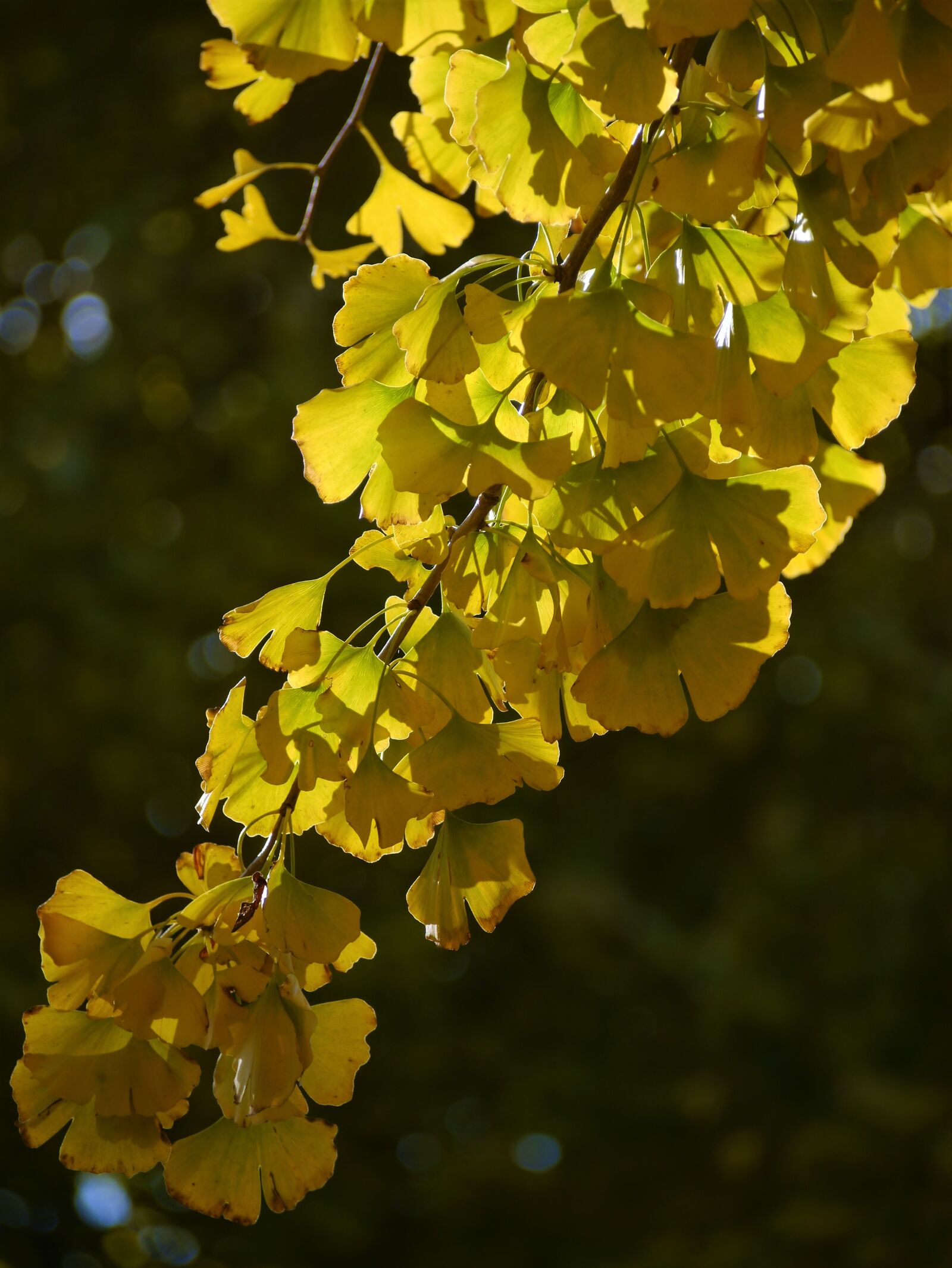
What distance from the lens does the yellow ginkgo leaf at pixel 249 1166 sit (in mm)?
462

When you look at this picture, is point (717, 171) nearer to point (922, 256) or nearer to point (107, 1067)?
point (922, 256)

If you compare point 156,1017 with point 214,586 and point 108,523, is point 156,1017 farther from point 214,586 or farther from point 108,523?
point 108,523

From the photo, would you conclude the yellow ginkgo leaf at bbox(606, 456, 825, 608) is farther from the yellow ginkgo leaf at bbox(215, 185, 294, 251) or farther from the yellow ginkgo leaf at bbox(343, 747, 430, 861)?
the yellow ginkgo leaf at bbox(215, 185, 294, 251)

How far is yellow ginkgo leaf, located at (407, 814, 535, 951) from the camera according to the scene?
496 mm

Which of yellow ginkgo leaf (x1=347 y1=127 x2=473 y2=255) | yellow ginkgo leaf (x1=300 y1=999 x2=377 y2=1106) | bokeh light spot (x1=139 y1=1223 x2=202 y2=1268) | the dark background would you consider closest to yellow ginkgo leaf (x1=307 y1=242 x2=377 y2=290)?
yellow ginkgo leaf (x1=347 y1=127 x2=473 y2=255)

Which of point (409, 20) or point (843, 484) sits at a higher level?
point (409, 20)

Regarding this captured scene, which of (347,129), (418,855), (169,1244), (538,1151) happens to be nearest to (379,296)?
(347,129)

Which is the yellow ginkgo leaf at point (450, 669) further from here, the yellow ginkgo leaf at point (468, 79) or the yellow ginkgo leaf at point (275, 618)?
the yellow ginkgo leaf at point (468, 79)

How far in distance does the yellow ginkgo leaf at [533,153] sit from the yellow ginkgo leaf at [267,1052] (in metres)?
0.31

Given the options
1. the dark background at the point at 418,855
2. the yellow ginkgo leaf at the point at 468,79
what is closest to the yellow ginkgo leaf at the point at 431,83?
the yellow ginkgo leaf at the point at 468,79

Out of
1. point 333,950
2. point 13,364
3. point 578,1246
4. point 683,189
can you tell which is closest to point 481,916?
point 333,950

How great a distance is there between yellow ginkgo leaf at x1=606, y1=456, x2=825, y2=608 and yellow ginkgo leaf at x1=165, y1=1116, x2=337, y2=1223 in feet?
0.85

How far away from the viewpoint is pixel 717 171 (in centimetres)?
42

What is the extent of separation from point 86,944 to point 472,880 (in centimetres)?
15
